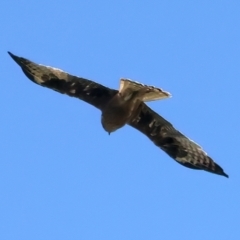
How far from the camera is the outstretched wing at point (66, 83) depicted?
10.9 meters

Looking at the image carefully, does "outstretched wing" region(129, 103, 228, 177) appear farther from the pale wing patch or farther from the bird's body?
the pale wing patch

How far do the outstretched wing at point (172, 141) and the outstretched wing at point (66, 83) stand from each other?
601 mm

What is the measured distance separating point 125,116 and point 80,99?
72 centimetres

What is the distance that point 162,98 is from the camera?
34.8 ft

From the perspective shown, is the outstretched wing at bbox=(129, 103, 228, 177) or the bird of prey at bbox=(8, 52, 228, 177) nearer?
the bird of prey at bbox=(8, 52, 228, 177)

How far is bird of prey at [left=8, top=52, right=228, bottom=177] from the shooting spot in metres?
10.6

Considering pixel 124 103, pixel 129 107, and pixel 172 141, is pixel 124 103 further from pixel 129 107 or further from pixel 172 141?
pixel 172 141

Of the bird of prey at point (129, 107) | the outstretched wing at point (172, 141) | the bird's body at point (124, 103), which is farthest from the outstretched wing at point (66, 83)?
the outstretched wing at point (172, 141)

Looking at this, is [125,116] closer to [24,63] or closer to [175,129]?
[175,129]

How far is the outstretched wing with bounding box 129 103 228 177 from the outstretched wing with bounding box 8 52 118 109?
60 centimetres

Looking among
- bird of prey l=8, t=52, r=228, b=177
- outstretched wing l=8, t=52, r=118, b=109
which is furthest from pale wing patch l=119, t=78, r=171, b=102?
outstretched wing l=8, t=52, r=118, b=109

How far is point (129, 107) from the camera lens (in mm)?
10711

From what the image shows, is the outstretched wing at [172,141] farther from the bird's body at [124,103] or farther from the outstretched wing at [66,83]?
the outstretched wing at [66,83]

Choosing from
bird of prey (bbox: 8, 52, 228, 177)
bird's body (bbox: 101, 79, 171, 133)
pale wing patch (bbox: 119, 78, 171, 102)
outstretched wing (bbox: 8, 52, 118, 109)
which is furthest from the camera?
outstretched wing (bbox: 8, 52, 118, 109)
